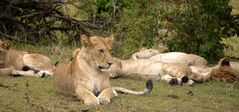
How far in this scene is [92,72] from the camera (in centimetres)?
807

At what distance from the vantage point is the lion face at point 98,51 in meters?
7.86

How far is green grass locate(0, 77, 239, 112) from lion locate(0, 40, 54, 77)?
1.23 ft

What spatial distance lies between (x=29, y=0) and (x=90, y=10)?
2.62m

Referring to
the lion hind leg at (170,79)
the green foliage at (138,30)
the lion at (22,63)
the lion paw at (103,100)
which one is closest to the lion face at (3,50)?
the lion at (22,63)

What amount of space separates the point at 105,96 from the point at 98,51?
597 millimetres

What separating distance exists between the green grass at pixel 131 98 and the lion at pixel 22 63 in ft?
1.23

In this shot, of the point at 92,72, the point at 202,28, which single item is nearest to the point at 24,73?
the point at 92,72

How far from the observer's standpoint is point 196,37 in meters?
13.8

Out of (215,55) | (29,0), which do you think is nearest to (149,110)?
(215,55)

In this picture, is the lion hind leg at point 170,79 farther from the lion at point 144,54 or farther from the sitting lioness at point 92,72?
the lion at point 144,54

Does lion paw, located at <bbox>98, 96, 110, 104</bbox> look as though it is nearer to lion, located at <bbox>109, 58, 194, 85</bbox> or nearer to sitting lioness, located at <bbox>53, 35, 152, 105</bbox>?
sitting lioness, located at <bbox>53, 35, 152, 105</bbox>

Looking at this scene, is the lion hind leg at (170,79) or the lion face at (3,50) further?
the lion face at (3,50)

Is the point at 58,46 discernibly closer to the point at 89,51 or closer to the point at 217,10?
the point at 217,10

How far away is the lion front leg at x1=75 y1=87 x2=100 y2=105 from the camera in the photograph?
7570 millimetres
